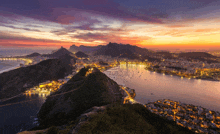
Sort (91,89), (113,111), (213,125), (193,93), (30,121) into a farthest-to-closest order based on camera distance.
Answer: (193,93) → (91,89) → (30,121) → (213,125) → (113,111)

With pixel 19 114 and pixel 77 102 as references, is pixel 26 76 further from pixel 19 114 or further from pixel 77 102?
pixel 77 102

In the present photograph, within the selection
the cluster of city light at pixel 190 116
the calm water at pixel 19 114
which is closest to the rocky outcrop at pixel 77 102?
the calm water at pixel 19 114

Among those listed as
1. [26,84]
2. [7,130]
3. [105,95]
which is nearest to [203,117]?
[105,95]

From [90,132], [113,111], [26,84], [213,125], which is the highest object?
[90,132]

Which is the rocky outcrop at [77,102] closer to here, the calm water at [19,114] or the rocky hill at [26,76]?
the calm water at [19,114]

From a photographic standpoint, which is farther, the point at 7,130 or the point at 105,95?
the point at 105,95

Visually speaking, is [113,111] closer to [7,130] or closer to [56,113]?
[56,113]

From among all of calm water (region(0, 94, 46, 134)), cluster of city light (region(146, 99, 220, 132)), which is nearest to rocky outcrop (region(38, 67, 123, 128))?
calm water (region(0, 94, 46, 134))
